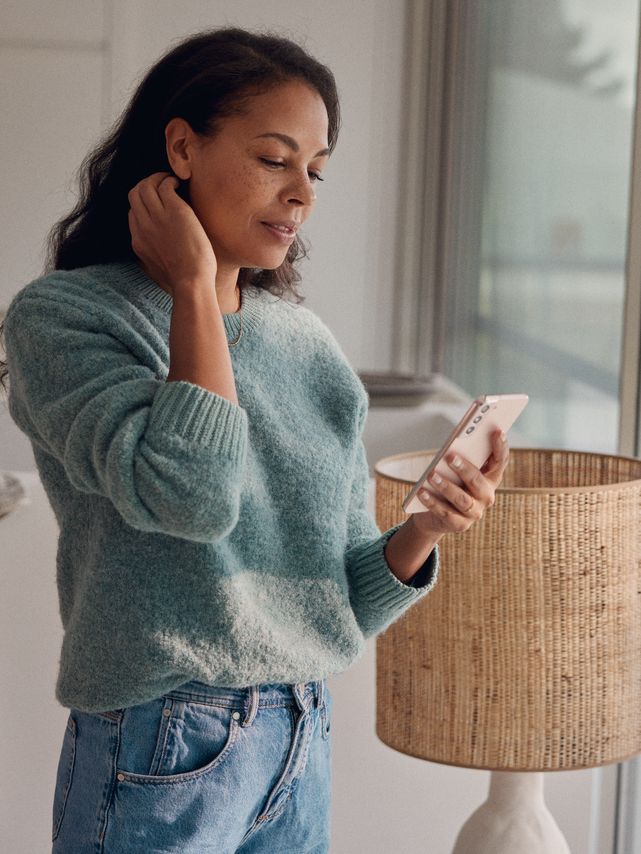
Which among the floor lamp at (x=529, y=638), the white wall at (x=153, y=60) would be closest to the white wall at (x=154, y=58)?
the white wall at (x=153, y=60)

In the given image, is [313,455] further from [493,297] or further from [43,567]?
[493,297]

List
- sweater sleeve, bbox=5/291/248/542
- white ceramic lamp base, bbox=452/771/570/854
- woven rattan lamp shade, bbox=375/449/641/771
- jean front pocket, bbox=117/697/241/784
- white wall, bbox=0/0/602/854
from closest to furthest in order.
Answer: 1. sweater sleeve, bbox=5/291/248/542
2. jean front pocket, bbox=117/697/241/784
3. woven rattan lamp shade, bbox=375/449/641/771
4. white ceramic lamp base, bbox=452/771/570/854
5. white wall, bbox=0/0/602/854

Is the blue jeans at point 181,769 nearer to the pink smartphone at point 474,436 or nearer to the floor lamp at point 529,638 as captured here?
the pink smartphone at point 474,436

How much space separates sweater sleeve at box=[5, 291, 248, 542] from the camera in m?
0.94

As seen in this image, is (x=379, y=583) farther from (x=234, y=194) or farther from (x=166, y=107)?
(x=166, y=107)

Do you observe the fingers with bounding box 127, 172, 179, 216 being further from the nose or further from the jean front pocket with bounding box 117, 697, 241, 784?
the jean front pocket with bounding box 117, 697, 241, 784

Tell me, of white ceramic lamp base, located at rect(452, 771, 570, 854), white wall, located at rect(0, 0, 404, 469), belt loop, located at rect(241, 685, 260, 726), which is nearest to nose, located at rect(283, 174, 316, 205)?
belt loop, located at rect(241, 685, 260, 726)

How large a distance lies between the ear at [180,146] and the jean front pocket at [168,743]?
0.49 metres

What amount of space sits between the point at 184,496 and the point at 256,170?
338mm

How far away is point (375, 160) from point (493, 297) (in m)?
1.25

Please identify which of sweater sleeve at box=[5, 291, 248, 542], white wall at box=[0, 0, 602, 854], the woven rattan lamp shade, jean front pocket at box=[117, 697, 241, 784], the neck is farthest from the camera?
white wall at box=[0, 0, 602, 854]

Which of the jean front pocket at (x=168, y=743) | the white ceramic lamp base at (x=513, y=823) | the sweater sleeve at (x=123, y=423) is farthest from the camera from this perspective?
the white ceramic lamp base at (x=513, y=823)

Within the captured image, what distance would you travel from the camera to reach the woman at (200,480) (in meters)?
0.99

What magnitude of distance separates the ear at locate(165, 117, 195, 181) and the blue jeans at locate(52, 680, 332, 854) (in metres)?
0.48
